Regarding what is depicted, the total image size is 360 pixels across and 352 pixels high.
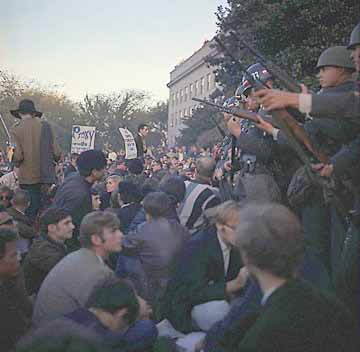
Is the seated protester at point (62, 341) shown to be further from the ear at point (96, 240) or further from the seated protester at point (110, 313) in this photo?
the ear at point (96, 240)

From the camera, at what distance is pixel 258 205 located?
2.84m

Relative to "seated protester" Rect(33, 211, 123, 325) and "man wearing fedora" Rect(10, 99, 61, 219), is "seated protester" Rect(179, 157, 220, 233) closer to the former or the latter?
"seated protester" Rect(33, 211, 123, 325)

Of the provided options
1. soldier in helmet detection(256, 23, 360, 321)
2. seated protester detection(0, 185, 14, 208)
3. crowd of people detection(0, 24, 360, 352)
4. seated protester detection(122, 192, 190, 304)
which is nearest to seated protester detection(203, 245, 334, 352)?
crowd of people detection(0, 24, 360, 352)

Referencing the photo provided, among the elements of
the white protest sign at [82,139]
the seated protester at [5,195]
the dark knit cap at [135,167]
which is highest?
the white protest sign at [82,139]

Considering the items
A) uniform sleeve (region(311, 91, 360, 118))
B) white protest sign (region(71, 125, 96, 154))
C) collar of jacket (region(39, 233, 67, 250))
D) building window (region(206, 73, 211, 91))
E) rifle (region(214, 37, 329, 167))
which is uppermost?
building window (region(206, 73, 211, 91))

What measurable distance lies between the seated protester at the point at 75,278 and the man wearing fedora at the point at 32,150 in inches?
134

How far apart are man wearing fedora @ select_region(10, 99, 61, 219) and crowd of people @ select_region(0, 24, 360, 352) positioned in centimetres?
70

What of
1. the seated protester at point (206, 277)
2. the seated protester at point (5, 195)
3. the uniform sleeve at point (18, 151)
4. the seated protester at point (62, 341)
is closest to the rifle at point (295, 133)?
the seated protester at point (206, 277)

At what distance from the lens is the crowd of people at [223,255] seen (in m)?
2.53

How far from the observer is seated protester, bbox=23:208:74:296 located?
200 inches

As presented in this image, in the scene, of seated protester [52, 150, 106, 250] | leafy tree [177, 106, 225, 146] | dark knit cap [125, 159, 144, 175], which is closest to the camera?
seated protester [52, 150, 106, 250]

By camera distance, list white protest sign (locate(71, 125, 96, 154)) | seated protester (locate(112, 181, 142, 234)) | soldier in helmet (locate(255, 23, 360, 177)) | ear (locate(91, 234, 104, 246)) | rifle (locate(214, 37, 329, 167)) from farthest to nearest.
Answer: white protest sign (locate(71, 125, 96, 154)), seated protester (locate(112, 181, 142, 234)), ear (locate(91, 234, 104, 246)), rifle (locate(214, 37, 329, 167)), soldier in helmet (locate(255, 23, 360, 177))

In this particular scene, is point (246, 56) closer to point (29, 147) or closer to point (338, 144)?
Answer: point (29, 147)

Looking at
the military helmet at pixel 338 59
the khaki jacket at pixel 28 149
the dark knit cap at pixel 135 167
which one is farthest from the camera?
the dark knit cap at pixel 135 167
